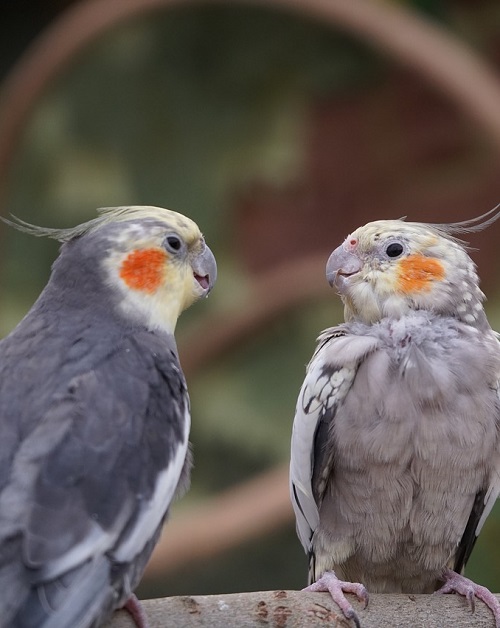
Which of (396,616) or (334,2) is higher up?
(334,2)

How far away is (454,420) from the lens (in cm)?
203

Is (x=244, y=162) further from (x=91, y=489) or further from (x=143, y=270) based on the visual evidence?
(x=91, y=489)

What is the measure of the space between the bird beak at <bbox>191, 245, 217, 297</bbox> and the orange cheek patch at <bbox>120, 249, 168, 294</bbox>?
3.5 inches

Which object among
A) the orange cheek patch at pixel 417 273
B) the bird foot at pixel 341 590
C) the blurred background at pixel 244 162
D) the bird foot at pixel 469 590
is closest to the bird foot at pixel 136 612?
the bird foot at pixel 341 590

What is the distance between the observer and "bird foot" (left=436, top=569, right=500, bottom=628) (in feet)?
6.61

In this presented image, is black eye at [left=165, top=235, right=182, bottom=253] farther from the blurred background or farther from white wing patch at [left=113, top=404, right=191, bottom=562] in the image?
the blurred background

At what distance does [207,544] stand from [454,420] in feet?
4.59

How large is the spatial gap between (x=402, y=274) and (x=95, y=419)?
0.73 meters

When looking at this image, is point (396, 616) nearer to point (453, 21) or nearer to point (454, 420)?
point (454, 420)

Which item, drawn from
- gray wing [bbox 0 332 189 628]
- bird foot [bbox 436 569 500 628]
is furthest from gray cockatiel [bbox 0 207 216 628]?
bird foot [bbox 436 569 500 628]

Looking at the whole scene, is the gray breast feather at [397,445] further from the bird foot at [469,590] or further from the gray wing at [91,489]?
the gray wing at [91,489]

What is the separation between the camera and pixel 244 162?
14.4 ft

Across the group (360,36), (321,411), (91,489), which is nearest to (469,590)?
(321,411)

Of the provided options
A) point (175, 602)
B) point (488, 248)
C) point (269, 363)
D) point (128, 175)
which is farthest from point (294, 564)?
point (175, 602)
